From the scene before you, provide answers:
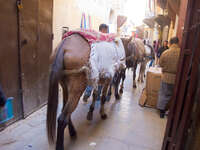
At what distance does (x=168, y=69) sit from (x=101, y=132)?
73.8 inches

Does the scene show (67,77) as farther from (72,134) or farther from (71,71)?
(72,134)

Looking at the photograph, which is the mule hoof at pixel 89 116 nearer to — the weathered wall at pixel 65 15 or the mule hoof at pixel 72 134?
the mule hoof at pixel 72 134

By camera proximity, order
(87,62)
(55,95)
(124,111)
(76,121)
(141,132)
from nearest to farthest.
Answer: (55,95) < (87,62) < (141,132) < (76,121) < (124,111)

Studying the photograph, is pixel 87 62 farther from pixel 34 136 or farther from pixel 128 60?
pixel 128 60

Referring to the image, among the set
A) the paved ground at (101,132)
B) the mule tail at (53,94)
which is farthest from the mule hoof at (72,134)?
the mule tail at (53,94)

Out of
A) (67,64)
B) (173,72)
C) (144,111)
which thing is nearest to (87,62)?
(67,64)

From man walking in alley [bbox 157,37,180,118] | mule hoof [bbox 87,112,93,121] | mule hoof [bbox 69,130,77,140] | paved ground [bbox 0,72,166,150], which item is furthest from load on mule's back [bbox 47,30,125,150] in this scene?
man walking in alley [bbox 157,37,180,118]

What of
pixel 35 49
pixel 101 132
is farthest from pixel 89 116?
pixel 35 49

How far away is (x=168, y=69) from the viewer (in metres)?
3.14

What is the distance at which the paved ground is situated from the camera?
2344 mm

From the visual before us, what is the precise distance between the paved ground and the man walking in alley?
50 centimetres

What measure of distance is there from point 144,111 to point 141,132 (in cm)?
99

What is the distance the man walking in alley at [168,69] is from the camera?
3.07 meters

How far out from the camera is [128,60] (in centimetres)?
452
